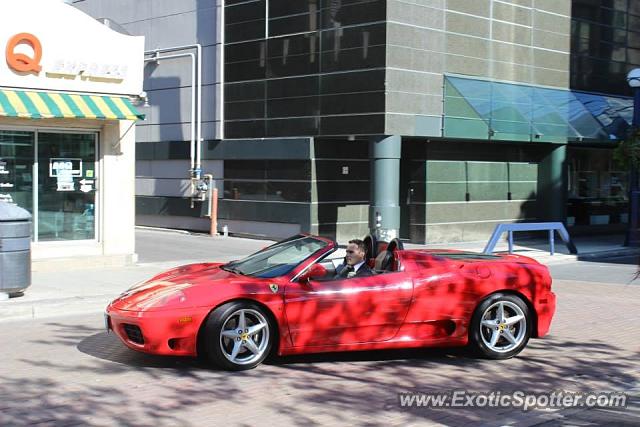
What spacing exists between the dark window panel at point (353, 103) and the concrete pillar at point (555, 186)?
7.98 meters

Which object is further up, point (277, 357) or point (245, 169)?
point (245, 169)

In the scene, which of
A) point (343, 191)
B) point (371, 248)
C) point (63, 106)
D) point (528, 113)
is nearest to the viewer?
point (371, 248)

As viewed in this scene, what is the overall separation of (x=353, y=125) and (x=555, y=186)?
325 inches

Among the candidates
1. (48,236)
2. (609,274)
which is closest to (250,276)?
(48,236)

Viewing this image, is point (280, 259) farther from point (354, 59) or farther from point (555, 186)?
point (555, 186)

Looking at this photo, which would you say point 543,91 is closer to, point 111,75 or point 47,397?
point 111,75

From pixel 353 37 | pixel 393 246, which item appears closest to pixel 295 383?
pixel 393 246

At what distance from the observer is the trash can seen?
1051 cm

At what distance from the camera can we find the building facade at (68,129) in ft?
44.4

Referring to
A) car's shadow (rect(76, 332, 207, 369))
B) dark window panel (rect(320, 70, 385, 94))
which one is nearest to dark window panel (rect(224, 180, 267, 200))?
dark window panel (rect(320, 70, 385, 94))

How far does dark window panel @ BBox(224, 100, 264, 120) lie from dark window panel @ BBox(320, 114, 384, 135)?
8.50 feet

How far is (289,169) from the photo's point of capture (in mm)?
21844

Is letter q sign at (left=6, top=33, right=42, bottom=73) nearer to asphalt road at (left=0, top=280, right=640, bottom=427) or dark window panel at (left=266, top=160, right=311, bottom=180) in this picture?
asphalt road at (left=0, top=280, right=640, bottom=427)

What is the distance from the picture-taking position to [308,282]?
7395mm
